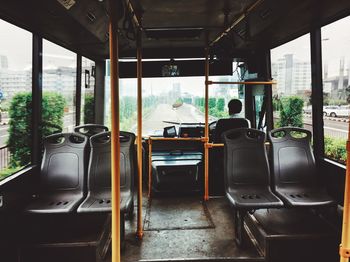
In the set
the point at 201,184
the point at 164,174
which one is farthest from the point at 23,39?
the point at 201,184

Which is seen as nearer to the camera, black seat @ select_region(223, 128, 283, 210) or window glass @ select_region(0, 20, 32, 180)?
window glass @ select_region(0, 20, 32, 180)

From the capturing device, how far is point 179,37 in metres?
4.62

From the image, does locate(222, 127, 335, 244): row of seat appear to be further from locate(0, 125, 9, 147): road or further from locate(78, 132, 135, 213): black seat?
locate(0, 125, 9, 147): road

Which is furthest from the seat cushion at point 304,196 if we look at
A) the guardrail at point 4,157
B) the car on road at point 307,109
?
the guardrail at point 4,157

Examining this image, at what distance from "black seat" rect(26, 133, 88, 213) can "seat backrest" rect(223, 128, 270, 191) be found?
1.64 metres

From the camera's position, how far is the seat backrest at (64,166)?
131 inches

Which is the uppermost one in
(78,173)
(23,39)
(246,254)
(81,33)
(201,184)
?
(81,33)

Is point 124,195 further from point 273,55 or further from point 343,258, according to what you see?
point 273,55

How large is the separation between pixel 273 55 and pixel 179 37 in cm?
169

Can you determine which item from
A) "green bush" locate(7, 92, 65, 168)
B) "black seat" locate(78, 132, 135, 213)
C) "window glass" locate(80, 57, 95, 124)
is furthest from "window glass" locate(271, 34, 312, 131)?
"green bush" locate(7, 92, 65, 168)

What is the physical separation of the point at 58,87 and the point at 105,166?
1.51 m

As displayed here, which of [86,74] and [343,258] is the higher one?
[86,74]

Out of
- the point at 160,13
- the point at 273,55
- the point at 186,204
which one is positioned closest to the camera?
the point at 160,13

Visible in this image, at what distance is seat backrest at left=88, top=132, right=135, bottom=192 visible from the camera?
334 cm
